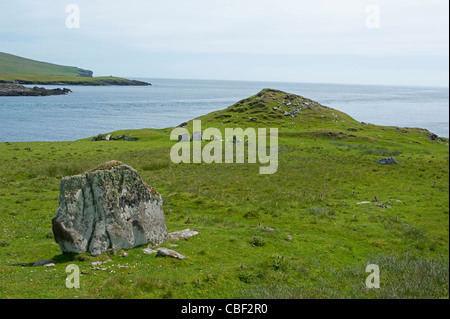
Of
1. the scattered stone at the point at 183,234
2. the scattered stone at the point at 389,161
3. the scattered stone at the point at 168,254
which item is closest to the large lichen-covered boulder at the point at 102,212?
the scattered stone at the point at 168,254

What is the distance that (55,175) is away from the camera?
40.3 meters

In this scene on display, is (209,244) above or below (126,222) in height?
below

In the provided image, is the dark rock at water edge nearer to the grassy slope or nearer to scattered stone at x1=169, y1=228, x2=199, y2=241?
the grassy slope

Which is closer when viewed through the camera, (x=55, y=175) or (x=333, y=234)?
(x=333, y=234)

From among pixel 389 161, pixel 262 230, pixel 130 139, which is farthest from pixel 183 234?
pixel 130 139

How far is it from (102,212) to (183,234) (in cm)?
568

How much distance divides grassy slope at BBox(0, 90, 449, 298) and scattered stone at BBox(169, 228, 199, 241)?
30.9 inches

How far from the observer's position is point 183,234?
2006 centimetres

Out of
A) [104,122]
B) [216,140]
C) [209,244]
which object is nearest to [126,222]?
[209,244]

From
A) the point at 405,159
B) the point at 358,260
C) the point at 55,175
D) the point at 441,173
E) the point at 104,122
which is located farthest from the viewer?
the point at 104,122

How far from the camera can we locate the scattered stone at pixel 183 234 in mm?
19423

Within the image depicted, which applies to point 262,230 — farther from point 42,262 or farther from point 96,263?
point 42,262

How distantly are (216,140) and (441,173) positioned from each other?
45351 millimetres

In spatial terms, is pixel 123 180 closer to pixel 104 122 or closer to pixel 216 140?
pixel 216 140
